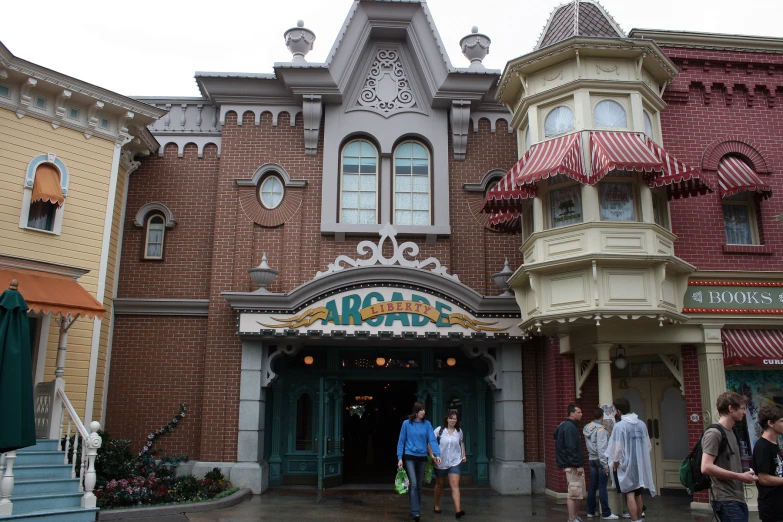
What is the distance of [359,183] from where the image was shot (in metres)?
15.2

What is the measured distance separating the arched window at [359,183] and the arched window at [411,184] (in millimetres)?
514

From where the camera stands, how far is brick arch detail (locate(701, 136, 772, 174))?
44.8 ft

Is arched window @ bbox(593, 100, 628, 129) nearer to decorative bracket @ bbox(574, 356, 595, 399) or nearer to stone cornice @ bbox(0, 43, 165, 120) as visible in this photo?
decorative bracket @ bbox(574, 356, 595, 399)

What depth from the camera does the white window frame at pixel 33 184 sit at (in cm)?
1235

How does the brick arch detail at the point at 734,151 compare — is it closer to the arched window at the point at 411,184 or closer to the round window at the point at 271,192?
the arched window at the point at 411,184

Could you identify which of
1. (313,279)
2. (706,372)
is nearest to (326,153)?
(313,279)

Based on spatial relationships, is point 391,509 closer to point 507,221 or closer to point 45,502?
point 45,502

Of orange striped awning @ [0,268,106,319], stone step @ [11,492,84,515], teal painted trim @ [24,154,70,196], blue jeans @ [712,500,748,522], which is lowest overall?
stone step @ [11,492,84,515]

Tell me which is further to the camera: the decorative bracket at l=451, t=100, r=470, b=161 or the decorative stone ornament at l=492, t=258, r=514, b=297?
the decorative bracket at l=451, t=100, r=470, b=161

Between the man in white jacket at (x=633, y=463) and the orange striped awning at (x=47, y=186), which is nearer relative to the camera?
the man in white jacket at (x=633, y=463)

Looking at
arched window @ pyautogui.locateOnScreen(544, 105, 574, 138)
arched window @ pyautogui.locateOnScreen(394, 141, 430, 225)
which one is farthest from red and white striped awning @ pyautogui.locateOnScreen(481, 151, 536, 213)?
arched window @ pyautogui.locateOnScreen(394, 141, 430, 225)

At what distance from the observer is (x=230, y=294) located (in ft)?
43.8

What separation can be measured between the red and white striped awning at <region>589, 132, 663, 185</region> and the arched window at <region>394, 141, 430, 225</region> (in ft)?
14.1

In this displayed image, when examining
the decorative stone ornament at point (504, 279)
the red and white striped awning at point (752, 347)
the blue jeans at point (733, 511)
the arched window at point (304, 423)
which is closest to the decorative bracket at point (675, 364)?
the red and white striped awning at point (752, 347)
